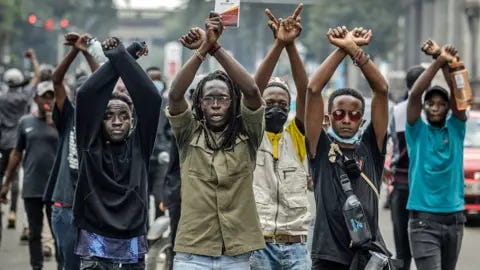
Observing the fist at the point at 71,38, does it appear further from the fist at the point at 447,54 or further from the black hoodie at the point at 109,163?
the fist at the point at 447,54

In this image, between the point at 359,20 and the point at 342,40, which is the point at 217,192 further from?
the point at 359,20

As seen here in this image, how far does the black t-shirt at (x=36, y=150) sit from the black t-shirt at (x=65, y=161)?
210 cm

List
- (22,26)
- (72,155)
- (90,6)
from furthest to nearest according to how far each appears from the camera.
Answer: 1. (90,6)
2. (22,26)
3. (72,155)

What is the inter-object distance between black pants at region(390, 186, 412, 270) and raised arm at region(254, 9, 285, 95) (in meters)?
3.31

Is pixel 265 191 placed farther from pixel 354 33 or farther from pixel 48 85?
pixel 48 85

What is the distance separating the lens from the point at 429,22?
233 feet

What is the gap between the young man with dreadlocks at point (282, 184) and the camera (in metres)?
7.90

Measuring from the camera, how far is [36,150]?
476 inches

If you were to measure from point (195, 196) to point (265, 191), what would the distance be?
96cm

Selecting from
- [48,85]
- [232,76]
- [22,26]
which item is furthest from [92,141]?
[22,26]

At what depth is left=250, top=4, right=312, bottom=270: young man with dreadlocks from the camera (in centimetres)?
790

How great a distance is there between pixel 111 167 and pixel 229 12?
117cm

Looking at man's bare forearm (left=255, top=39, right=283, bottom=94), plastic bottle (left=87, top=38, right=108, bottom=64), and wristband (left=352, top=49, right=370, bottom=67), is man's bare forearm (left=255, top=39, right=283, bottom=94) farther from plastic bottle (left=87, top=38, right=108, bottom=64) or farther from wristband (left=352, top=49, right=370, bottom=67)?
plastic bottle (left=87, top=38, right=108, bottom=64)

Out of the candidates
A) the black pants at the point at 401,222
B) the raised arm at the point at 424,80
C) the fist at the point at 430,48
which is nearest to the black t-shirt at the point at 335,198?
the fist at the point at 430,48
